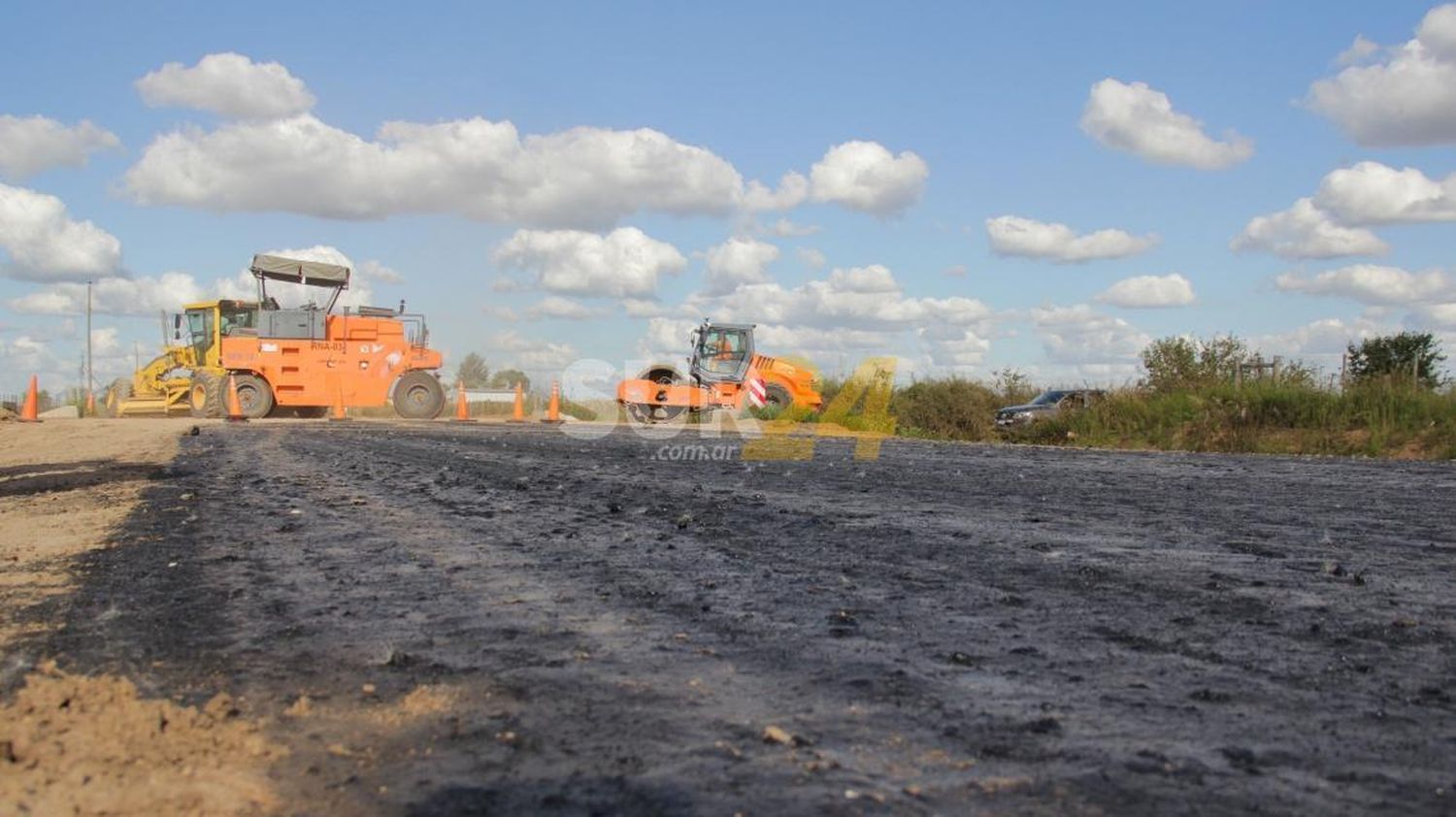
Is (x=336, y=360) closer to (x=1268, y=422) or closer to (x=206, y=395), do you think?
(x=206, y=395)

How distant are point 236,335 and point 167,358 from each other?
8.18ft

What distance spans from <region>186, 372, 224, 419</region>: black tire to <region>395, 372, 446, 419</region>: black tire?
184 inches

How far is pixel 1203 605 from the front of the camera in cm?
506

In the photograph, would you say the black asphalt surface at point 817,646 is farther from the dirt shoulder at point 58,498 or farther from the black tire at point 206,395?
the black tire at point 206,395

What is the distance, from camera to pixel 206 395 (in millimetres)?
30906

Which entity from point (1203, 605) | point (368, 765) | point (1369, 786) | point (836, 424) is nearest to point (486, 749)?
point (368, 765)

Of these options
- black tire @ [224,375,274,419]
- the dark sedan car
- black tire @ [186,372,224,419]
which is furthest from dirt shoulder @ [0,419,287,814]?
black tire @ [224,375,274,419]

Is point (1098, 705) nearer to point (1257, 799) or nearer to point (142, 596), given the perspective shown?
point (1257, 799)

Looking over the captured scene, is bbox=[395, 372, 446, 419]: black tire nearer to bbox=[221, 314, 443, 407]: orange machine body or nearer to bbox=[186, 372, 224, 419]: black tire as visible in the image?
bbox=[221, 314, 443, 407]: orange machine body

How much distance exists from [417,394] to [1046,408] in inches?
676

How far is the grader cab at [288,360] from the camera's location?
3134 centimetres

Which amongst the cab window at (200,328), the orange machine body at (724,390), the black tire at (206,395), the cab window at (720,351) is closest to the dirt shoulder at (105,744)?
the orange machine body at (724,390)

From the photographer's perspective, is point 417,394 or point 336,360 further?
point 417,394

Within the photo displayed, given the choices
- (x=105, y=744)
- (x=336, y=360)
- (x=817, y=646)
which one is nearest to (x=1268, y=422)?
(x=817, y=646)
